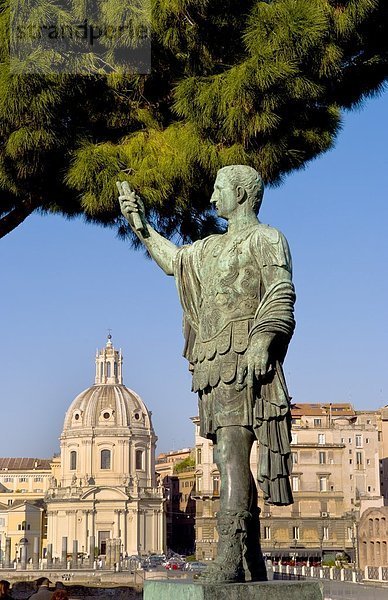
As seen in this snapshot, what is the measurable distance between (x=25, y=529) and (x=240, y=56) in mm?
74873

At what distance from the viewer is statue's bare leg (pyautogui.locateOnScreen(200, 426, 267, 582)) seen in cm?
408

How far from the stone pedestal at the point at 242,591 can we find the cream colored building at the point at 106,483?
75.5m

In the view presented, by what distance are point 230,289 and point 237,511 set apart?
975 mm

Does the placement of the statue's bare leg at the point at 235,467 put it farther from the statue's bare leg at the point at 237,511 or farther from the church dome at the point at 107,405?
the church dome at the point at 107,405

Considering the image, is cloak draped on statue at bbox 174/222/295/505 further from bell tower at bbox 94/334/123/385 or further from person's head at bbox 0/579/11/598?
bell tower at bbox 94/334/123/385

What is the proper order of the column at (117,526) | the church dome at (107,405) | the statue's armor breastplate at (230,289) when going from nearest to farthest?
the statue's armor breastplate at (230,289) → the column at (117,526) → the church dome at (107,405)

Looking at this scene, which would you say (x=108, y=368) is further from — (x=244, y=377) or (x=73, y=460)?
(x=244, y=377)

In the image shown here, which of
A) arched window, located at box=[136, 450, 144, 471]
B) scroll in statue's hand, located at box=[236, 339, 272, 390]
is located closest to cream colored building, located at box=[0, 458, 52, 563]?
arched window, located at box=[136, 450, 144, 471]

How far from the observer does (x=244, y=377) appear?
167 inches

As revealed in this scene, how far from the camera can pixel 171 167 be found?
7.88 metres

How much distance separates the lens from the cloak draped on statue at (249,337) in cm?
423

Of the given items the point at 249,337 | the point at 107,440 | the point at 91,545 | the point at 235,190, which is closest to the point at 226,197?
the point at 235,190

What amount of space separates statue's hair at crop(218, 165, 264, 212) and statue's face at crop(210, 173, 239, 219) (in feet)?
0.08

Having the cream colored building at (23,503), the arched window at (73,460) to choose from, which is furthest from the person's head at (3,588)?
the arched window at (73,460)
